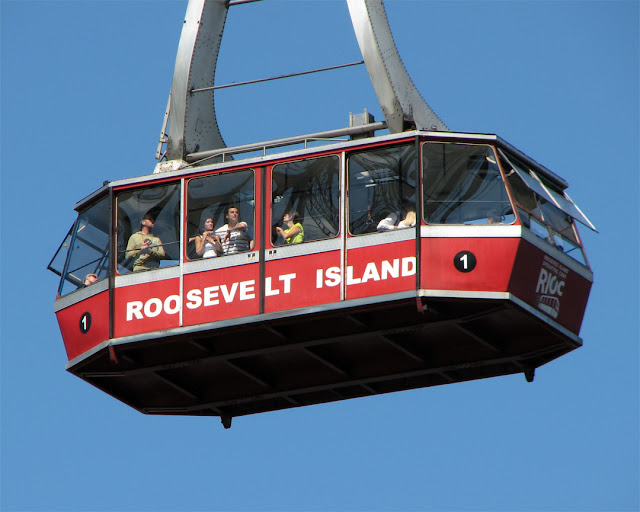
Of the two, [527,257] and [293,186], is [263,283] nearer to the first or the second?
[293,186]

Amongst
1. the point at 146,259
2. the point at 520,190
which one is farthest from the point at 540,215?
the point at 146,259

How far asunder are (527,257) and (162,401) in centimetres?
789

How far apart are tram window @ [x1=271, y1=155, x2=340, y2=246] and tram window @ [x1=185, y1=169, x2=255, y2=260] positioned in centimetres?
47

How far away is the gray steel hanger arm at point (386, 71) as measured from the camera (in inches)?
1352

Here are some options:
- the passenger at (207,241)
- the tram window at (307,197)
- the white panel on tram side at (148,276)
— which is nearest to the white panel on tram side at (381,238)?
the tram window at (307,197)

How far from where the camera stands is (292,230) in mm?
33188

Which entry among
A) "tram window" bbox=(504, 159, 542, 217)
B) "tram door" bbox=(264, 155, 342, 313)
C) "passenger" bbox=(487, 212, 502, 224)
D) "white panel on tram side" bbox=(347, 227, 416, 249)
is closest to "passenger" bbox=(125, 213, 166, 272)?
"tram door" bbox=(264, 155, 342, 313)

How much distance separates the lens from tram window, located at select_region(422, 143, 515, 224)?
3241 centimetres

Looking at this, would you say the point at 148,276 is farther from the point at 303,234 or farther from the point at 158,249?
the point at 303,234

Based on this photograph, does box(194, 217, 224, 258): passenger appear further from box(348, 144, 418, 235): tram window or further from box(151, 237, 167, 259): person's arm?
box(348, 144, 418, 235): tram window

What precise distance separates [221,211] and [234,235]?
1.57 feet

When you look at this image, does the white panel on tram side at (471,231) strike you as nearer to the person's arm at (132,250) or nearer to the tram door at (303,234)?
the tram door at (303,234)

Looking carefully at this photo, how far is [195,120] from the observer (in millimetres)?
36844

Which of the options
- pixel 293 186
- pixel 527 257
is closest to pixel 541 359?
pixel 527 257
